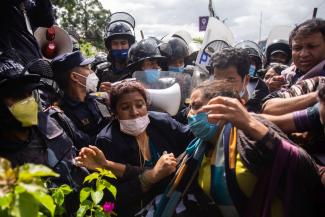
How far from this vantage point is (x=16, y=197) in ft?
2.60

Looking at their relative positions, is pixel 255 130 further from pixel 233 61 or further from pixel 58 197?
pixel 233 61

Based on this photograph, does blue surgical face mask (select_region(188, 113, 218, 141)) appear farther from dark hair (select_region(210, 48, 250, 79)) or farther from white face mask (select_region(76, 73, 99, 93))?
white face mask (select_region(76, 73, 99, 93))

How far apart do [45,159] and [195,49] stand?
581cm

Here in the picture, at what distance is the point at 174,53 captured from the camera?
16.5 feet

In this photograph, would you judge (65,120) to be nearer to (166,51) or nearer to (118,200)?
(118,200)

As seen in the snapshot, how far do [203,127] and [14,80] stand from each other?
3.77 feet

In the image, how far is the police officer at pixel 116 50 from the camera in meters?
4.59

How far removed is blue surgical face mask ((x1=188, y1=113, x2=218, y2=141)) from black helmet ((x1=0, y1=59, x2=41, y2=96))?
1.02 meters

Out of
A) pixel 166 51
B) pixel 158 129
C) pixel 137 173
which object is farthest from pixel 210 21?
pixel 137 173

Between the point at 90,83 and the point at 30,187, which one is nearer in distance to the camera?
the point at 30,187

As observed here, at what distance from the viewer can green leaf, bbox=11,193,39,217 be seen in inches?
31.0

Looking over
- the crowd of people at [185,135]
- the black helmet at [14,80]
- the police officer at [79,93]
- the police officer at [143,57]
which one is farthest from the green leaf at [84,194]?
the police officer at [143,57]

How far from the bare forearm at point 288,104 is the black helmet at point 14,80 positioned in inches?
56.9

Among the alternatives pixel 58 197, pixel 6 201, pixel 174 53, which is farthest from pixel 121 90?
pixel 174 53
